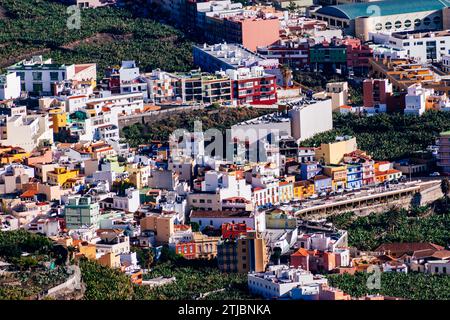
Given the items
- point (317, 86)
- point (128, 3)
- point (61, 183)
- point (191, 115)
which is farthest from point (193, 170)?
point (128, 3)

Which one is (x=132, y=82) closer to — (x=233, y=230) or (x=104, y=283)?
(x=233, y=230)

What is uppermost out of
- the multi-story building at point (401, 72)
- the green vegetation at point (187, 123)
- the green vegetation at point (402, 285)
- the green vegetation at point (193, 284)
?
the multi-story building at point (401, 72)

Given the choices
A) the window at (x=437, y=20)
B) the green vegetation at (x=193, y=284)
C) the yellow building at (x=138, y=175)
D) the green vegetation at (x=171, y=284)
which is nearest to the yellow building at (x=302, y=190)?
the yellow building at (x=138, y=175)

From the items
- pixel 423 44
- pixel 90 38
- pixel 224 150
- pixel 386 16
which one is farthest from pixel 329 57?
pixel 224 150

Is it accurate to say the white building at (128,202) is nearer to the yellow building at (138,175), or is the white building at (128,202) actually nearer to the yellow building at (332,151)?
the yellow building at (138,175)

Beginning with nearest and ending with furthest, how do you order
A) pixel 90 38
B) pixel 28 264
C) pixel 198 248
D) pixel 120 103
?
pixel 28 264, pixel 198 248, pixel 120 103, pixel 90 38

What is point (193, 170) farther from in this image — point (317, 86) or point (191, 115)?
point (317, 86)

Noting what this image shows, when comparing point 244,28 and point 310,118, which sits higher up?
point 244,28
